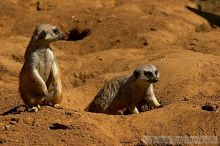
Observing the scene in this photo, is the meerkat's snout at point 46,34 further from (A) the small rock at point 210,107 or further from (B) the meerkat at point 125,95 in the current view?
(A) the small rock at point 210,107

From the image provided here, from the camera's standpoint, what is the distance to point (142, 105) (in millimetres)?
7863

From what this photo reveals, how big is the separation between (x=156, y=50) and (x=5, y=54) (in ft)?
8.12

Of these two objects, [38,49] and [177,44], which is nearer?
[38,49]

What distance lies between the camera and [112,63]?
375 inches

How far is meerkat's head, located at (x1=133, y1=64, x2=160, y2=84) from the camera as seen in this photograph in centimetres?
721

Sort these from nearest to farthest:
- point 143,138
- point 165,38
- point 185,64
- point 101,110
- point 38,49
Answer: point 143,138
point 38,49
point 101,110
point 185,64
point 165,38

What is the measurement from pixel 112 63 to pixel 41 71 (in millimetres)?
3219

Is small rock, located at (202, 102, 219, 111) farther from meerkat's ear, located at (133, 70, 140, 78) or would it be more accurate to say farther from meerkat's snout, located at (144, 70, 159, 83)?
meerkat's ear, located at (133, 70, 140, 78)

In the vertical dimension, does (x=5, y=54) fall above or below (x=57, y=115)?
below

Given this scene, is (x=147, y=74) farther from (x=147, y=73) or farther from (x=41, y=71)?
(x=41, y=71)

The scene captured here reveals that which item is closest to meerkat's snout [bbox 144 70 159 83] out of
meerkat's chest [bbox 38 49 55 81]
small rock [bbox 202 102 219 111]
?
meerkat's chest [bbox 38 49 55 81]

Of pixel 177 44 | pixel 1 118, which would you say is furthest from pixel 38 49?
pixel 177 44

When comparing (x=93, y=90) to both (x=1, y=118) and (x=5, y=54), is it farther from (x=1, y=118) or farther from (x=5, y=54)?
(x=1, y=118)

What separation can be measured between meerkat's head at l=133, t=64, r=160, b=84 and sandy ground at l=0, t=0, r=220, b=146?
0.37 m
